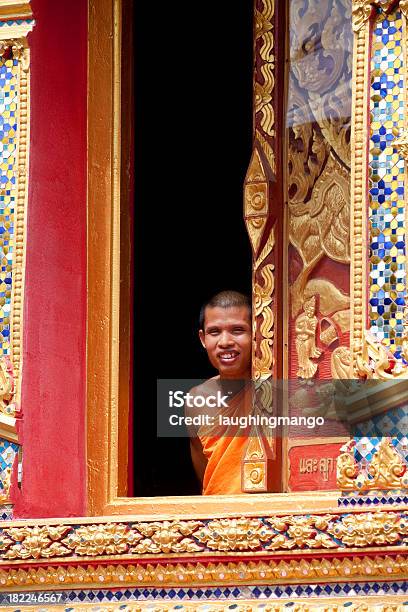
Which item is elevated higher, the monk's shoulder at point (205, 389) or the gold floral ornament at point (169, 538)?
the monk's shoulder at point (205, 389)

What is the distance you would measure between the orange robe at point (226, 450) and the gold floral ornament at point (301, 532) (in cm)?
78

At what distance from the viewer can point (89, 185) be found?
12.7 m

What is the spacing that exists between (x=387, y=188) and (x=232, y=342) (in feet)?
4.68

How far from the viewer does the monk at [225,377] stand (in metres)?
12.7

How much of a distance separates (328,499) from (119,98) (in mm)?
2369

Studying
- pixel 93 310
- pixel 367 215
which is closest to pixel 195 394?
pixel 93 310

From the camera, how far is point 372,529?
11.5 metres

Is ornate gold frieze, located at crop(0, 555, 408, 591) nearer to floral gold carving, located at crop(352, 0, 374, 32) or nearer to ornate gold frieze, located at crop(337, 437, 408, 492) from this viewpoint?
ornate gold frieze, located at crop(337, 437, 408, 492)

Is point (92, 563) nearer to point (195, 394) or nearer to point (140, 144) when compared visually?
point (195, 394)

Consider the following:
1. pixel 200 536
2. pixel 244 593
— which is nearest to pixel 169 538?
pixel 200 536

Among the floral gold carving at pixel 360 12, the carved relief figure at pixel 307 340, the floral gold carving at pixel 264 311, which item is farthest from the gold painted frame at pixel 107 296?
the floral gold carving at pixel 360 12

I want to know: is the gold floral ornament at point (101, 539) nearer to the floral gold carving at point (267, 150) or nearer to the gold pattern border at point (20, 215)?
the gold pattern border at point (20, 215)

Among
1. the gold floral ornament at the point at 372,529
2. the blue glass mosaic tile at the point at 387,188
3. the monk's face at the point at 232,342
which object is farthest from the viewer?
the monk's face at the point at 232,342

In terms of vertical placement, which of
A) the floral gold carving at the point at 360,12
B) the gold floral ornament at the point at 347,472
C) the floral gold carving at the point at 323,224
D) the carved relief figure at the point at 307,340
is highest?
the floral gold carving at the point at 360,12
